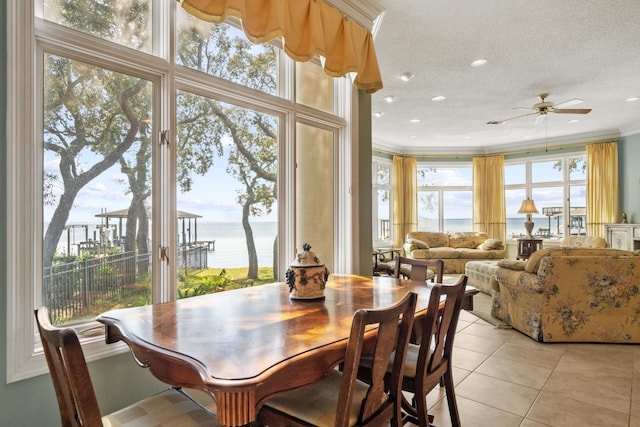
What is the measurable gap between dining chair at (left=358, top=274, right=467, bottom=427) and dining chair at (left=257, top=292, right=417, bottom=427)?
215 mm

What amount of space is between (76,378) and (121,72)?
1.52 metres

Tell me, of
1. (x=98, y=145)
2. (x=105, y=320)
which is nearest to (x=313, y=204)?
(x=98, y=145)

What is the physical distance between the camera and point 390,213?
29.0ft

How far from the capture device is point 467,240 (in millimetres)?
8312

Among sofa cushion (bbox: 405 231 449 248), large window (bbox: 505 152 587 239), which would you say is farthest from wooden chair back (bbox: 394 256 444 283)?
large window (bbox: 505 152 587 239)

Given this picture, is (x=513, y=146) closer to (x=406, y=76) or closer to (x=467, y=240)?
(x=467, y=240)

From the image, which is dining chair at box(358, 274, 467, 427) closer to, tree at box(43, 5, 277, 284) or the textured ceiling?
tree at box(43, 5, 277, 284)

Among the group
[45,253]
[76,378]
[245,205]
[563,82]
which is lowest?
[76,378]

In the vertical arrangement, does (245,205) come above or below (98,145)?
below

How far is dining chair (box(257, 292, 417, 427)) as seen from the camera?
1169mm

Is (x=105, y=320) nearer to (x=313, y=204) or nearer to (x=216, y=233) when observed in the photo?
(x=216, y=233)

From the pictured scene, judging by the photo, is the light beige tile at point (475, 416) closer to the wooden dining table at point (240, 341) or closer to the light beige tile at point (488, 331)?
the wooden dining table at point (240, 341)

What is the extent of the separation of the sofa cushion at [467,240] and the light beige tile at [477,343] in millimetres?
4818

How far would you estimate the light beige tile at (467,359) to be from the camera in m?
3.00
